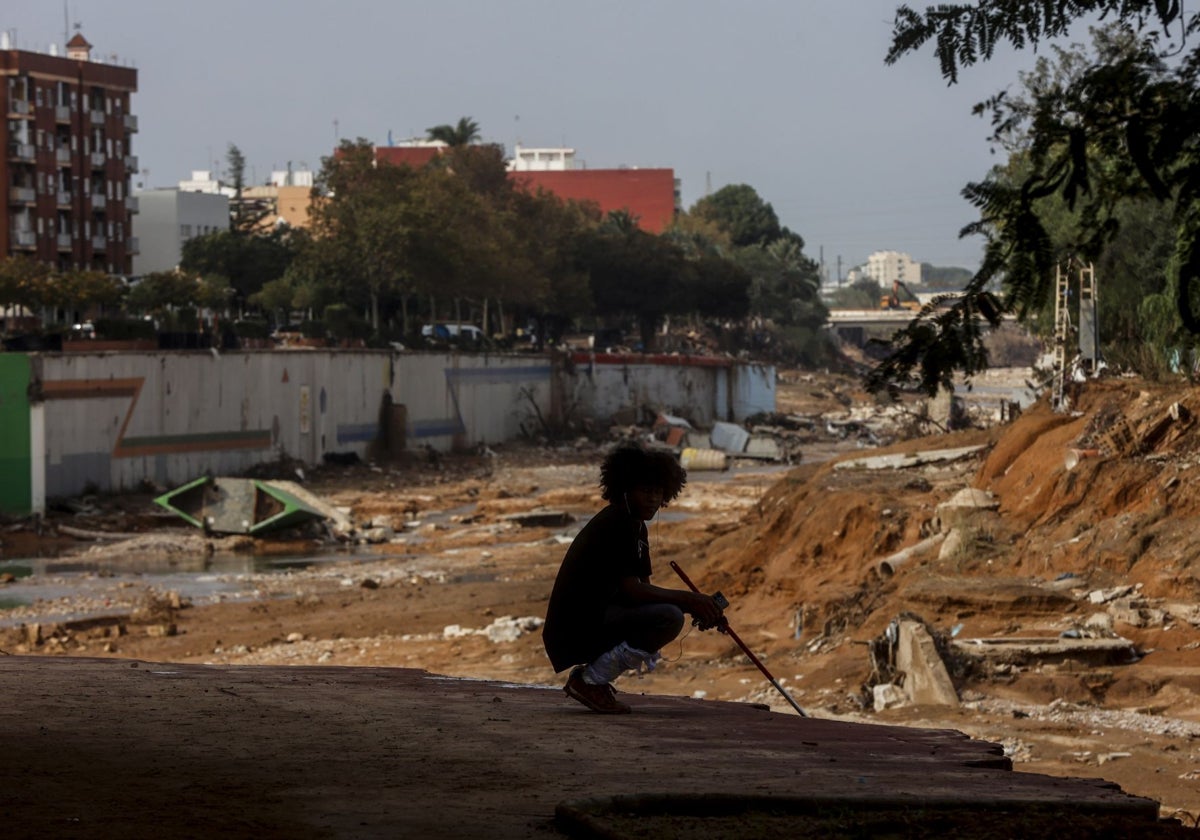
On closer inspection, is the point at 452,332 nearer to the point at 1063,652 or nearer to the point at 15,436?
the point at 15,436

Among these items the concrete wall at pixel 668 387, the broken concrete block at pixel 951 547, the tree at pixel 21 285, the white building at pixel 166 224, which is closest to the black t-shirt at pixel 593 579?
the broken concrete block at pixel 951 547

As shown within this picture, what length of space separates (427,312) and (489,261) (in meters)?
21.3

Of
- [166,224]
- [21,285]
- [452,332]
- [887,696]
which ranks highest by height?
[166,224]

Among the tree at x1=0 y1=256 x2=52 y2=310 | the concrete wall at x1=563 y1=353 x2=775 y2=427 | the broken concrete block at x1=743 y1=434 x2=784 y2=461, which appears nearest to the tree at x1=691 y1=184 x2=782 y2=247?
the concrete wall at x1=563 y1=353 x2=775 y2=427

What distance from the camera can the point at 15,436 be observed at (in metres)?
38.2

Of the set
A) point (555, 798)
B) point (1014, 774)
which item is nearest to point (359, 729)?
point (555, 798)

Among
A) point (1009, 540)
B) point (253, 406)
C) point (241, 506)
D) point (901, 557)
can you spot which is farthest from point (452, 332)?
point (1009, 540)

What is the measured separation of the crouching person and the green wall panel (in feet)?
108

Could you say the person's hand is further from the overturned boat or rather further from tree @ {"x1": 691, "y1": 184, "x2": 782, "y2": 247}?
tree @ {"x1": 691, "y1": 184, "x2": 782, "y2": 247}

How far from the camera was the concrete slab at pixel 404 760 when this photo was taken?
17.4 ft

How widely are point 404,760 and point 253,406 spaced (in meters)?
42.6

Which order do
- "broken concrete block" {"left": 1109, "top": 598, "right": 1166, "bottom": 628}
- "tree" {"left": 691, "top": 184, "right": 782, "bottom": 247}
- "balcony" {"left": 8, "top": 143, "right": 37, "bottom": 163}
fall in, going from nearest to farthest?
1. "broken concrete block" {"left": 1109, "top": 598, "right": 1166, "bottom": 628}
2. "balcony" {"left": 8, "top": 143, "right": 37, "bottom": 163}
3. "tree" {"left": 691, "top": 184, "right": 782, "bottom": 247}

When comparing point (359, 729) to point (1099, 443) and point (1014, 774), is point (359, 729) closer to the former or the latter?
point (1014, 774)

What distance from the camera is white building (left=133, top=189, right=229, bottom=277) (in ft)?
333
